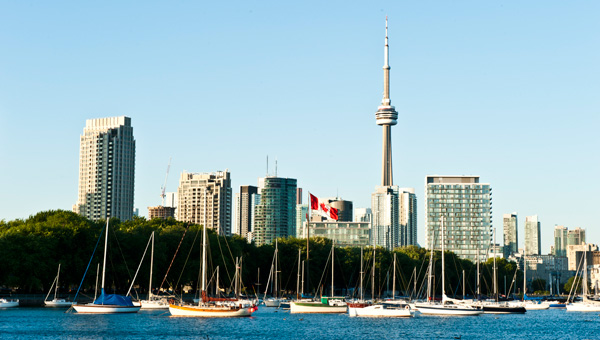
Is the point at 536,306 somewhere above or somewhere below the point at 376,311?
below

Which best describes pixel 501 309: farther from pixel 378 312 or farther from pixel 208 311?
pixel 208 311

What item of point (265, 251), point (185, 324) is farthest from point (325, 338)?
point (265, 251)

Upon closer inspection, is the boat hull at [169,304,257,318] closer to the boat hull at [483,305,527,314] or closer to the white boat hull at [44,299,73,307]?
the white boat hull at [44,299,73,307]

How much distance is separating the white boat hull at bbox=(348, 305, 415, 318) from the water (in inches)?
53.6

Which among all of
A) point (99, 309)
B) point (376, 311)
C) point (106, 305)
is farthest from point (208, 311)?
point (376, 311)

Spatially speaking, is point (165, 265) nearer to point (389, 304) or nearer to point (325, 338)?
point (389, 304)

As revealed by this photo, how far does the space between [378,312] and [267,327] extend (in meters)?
24.3

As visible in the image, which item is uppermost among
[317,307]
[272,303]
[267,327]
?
[317,307]

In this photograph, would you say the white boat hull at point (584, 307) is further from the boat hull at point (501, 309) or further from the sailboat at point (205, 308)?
the sailboat at point (205, 308)

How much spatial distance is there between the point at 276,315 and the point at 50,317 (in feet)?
116

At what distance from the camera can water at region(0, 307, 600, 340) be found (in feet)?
296

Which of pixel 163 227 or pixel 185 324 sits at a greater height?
pixel 163 227

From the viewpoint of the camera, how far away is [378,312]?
404 ft

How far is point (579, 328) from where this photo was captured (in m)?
116
